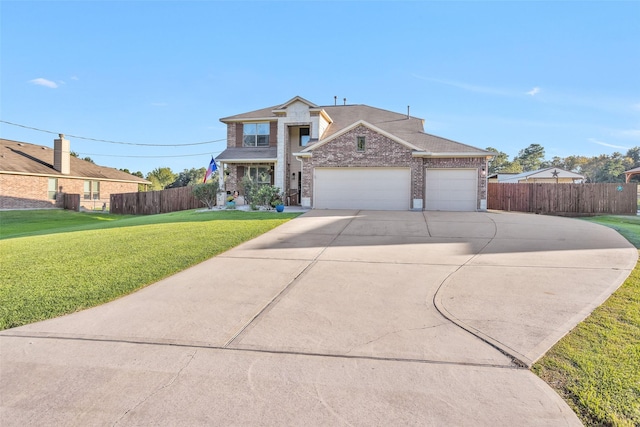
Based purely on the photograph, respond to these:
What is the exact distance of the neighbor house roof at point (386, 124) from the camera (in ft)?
57.6

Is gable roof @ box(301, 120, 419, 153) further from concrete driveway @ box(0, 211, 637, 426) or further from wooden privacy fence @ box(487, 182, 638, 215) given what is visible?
concrete driveway @ box(0, 211, 637, 426)

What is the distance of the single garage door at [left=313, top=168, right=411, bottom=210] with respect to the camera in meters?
17.4

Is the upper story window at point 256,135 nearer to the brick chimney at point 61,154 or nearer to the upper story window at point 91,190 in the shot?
the brick chimney at point 61,154

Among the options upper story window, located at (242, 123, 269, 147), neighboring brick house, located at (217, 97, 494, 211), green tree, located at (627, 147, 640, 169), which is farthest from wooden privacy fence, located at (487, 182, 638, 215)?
green tree, located at (627, 147, 640, 169)

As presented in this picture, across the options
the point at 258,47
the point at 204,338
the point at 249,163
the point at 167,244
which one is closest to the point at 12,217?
the point at 249,163

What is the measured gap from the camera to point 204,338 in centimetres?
402

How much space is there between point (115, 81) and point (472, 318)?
95.3 feet

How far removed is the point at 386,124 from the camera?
72.0 ft

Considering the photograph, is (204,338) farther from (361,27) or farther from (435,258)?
(361,27)

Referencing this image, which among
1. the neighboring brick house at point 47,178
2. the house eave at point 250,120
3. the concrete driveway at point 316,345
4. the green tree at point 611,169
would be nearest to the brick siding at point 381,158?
the house eave at point 250,120

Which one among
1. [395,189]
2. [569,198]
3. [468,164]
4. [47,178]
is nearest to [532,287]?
[395,189]

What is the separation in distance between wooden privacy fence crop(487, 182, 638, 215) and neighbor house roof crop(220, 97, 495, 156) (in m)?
4.89

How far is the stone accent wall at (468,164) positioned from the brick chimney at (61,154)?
29.7m

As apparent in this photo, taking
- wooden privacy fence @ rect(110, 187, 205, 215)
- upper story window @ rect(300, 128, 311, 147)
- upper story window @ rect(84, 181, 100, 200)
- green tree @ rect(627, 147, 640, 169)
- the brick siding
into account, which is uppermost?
green tree @ rect(627, 147, 640, 169)
